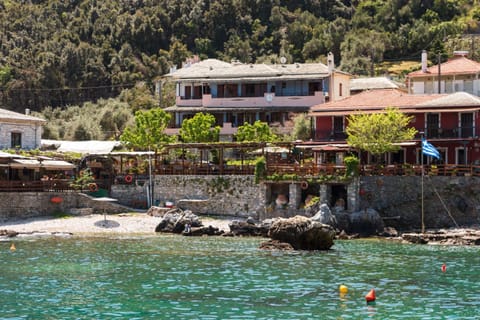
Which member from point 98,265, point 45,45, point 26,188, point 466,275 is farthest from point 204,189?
point 45,45

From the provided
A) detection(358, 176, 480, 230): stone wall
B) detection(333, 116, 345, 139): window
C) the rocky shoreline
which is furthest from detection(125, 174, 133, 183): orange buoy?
detection(358, 176, 480, 230): stone wall

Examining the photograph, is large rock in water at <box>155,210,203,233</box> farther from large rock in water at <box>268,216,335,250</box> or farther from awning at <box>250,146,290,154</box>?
large rock in water at <box>268,216,335,250</box>

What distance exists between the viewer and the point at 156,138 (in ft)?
259

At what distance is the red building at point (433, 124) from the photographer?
68.4 metres

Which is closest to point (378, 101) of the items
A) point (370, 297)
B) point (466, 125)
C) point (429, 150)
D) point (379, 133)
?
point (466, 125)

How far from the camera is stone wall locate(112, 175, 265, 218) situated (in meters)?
67.4

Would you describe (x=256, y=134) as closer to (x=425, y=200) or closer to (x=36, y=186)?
Answer: (x=425, y=200)

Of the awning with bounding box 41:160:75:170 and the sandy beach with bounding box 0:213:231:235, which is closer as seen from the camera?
Result: the sandy beach with bounding box 0:213:231:235

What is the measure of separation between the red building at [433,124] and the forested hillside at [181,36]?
4972 centimetres

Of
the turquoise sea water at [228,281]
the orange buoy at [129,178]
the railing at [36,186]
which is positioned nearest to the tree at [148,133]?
the orange buoy at [129,178]

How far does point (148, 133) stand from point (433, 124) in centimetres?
2332

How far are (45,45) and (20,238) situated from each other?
81296 millimetres

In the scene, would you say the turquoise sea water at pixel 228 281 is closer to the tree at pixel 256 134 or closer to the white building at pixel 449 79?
the tree at pixel 256 134

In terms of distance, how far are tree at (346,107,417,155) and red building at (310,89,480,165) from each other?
982mm
